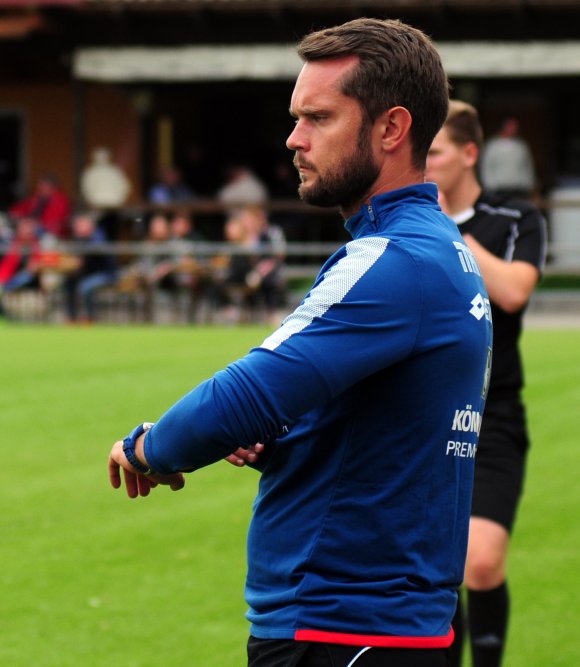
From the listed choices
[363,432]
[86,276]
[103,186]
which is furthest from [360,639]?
[103,186]

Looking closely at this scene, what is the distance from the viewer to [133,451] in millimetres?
2725

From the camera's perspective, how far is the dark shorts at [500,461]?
5.13 metres

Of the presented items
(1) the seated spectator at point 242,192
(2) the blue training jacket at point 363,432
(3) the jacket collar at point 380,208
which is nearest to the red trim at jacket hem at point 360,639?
(2) the blue training jacket at point 363,432

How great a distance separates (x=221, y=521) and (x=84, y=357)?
7519 mm

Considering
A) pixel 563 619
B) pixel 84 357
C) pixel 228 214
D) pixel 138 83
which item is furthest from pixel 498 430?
pixel 138 83

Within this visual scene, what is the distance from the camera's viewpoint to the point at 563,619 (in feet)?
21.4

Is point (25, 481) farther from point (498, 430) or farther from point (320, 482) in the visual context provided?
point (320, 482)

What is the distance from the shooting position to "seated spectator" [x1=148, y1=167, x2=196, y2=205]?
23547 mm

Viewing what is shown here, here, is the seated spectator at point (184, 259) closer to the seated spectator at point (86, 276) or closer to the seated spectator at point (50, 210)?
the seated spectator at point (86, 276)

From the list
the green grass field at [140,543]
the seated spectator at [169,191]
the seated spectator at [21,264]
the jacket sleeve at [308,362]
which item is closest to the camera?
the jacket sleeve at [308,362]

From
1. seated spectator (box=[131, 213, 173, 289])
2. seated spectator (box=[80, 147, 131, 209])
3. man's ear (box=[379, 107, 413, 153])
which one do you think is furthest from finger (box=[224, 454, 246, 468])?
seated spectator (box=[80, 147, 131, 209])

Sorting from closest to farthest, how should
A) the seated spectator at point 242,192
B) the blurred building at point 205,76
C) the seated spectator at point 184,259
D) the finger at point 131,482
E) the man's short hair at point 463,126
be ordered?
the finger at point 131,482 → the man's short hair at point 463,126 → the seated spectator at point 184,259 → the blurred building at point 205,76 → the seated spectator at point 242,192

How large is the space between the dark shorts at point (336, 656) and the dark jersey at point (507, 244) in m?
2.51

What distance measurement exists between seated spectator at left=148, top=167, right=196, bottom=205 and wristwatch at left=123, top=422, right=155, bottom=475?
2075 cm
